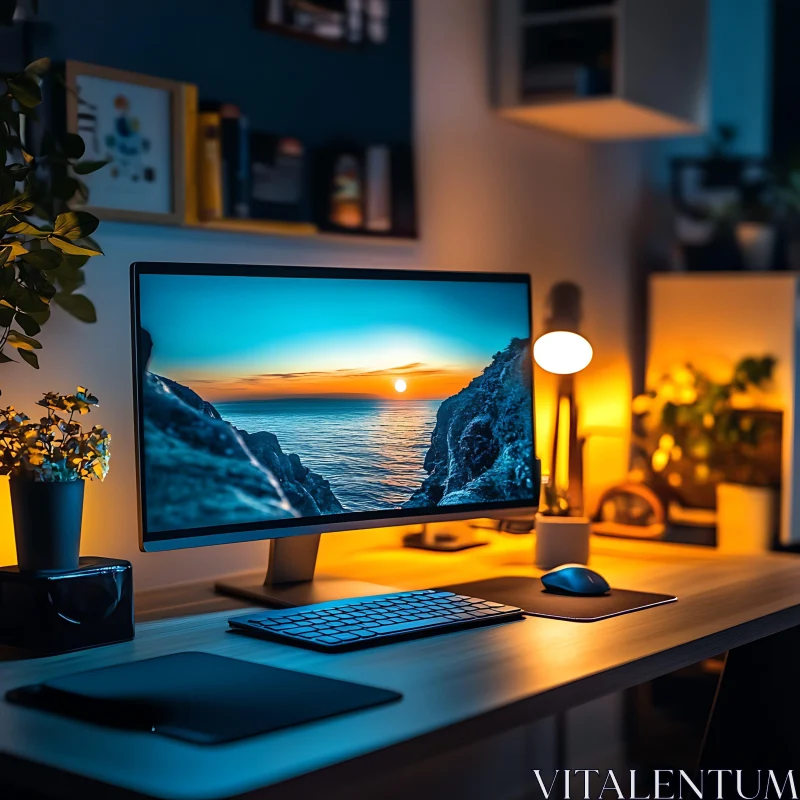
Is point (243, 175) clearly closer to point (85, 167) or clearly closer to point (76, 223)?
point (85, 167)

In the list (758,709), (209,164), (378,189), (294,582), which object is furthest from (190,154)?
(758,709)

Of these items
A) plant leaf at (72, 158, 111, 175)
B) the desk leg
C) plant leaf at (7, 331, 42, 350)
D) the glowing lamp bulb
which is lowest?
the desk leg

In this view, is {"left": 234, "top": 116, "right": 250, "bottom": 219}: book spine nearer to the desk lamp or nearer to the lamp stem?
the desk lamp

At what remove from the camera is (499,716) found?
1.15 metres

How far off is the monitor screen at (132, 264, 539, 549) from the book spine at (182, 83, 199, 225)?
0.30m

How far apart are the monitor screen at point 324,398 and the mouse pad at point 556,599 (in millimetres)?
116

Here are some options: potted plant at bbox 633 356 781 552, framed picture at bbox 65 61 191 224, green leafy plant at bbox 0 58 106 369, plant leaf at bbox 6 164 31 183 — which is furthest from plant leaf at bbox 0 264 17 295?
potted plant at bbox 633 356 781 552

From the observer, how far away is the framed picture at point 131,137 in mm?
1686

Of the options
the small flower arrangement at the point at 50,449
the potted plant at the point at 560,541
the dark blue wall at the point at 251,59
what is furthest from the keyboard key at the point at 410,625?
the dark blue wall at the point at 251,59

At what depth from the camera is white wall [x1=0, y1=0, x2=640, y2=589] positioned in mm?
1742

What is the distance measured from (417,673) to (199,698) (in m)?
0.24

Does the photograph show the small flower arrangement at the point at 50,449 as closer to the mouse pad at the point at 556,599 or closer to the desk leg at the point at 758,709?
the mouse pad at the point at 556,599

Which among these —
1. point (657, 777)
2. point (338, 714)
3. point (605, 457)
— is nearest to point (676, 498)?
point (605, 457)

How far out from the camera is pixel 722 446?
2.77 meters
